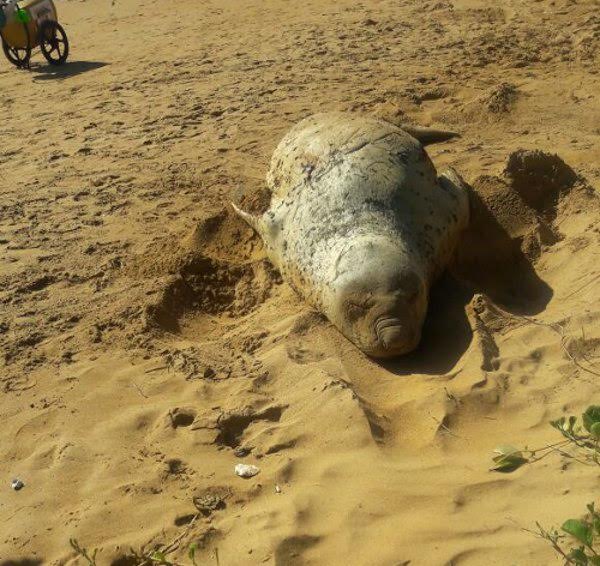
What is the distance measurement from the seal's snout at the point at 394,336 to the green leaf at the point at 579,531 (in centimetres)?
151

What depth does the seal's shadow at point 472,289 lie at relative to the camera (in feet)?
14.0

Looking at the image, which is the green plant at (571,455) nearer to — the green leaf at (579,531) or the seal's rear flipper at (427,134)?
the green leaf at (579,531)

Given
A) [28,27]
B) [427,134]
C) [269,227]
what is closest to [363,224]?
[269,227]

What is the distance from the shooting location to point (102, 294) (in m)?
5.28

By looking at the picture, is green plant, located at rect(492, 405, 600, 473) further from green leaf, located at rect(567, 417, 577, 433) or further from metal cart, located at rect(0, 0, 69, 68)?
metal cart, located at rect(0, 0, 69, 68)

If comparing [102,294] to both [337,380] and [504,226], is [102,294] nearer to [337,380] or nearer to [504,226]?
[337,380]

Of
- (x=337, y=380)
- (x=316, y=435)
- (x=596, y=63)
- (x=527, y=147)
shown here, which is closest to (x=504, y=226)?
(x=527, y=147)

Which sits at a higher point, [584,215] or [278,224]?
[278,224]

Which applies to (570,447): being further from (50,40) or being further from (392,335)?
(50,40)

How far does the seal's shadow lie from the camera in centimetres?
426

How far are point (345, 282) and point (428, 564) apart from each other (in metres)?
1.78

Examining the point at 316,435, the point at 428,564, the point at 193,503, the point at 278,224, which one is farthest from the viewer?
the point at 278,224

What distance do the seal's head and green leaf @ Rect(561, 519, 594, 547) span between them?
153cm

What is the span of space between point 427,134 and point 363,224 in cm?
212
